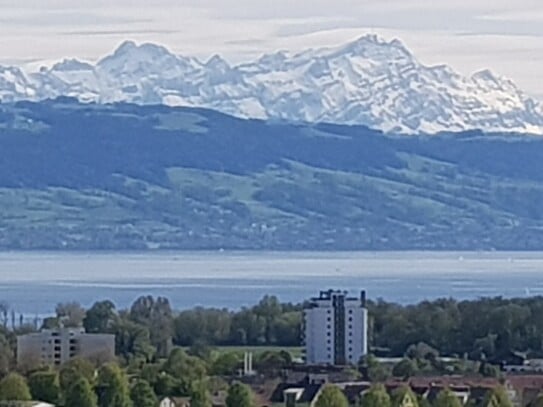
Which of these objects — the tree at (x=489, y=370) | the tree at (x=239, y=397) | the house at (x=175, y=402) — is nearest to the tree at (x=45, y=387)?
the house at (x=175, y=402)

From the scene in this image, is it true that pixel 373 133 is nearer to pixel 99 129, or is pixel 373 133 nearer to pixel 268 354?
pixel 99 129

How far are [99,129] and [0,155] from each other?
29.3 ft

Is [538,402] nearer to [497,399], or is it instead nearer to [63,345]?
[497,399]

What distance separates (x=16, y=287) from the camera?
10162 centimetres

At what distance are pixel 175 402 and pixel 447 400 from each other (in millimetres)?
3096

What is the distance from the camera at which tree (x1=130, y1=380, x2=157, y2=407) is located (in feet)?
93.3

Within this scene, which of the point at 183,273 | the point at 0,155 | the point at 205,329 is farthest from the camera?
the point at 0,155

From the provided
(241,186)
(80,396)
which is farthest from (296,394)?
(241,186)

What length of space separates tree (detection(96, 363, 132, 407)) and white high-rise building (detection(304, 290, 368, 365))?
51.9 feet

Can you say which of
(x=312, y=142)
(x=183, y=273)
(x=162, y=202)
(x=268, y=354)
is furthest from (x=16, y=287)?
(x=312, y=142)

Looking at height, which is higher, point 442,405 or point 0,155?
point 0,155

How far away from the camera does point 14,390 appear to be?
92.4 feet

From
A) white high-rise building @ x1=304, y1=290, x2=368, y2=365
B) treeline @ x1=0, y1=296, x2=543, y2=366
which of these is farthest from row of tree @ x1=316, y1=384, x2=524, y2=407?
white high-rise building @ x1=304, y1=290, x2=368, y2=365

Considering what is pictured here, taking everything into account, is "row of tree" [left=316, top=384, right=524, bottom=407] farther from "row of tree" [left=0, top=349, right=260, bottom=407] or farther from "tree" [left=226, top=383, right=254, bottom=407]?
"row of tree" [left=0, top=349, right=260, bottom=407]
